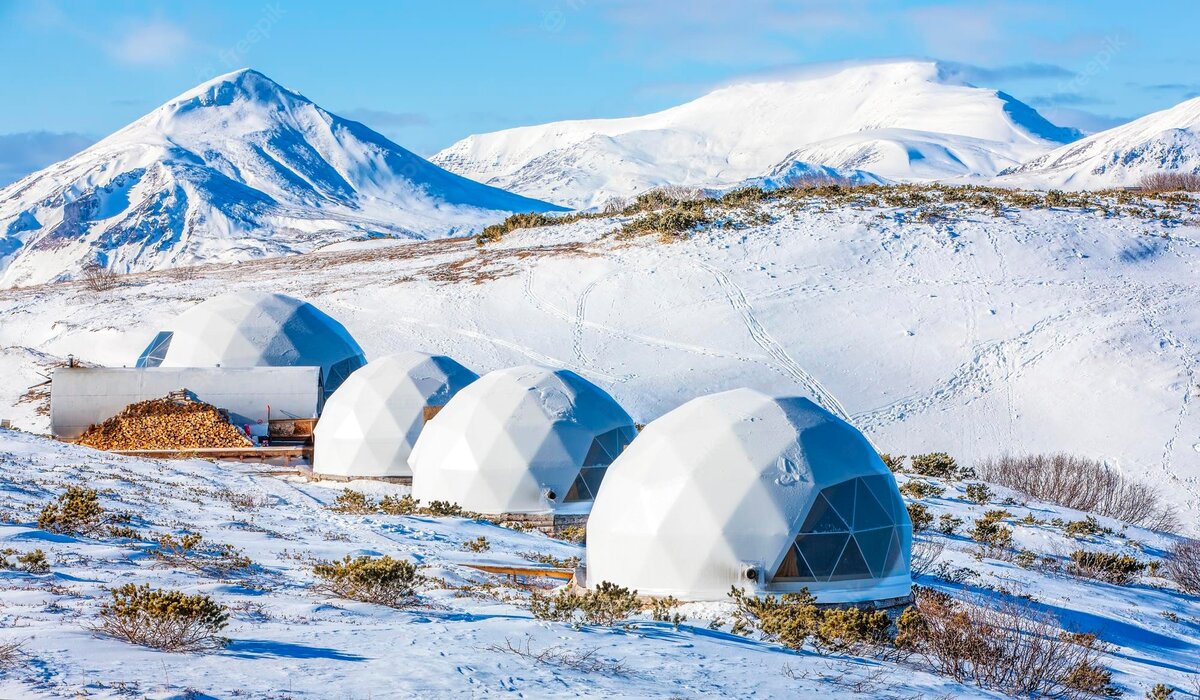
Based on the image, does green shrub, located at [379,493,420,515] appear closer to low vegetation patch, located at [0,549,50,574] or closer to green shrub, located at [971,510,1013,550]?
low vegetation patch, located at [0,549,50,574]

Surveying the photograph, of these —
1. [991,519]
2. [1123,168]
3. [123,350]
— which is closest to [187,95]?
[1123,168]

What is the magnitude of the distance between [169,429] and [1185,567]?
20.7 m

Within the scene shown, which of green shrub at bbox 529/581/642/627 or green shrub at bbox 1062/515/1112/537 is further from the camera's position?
green shrub at bbox 1062/515/1112/537

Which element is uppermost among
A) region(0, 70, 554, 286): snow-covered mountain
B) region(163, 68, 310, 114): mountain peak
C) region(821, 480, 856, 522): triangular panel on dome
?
region(163, 68, 310, 114): mountain peak

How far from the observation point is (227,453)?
26.6 m

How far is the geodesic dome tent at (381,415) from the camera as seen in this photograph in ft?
81.9

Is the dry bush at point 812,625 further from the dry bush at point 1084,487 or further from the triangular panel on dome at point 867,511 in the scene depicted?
the dry bush at point 1084,487

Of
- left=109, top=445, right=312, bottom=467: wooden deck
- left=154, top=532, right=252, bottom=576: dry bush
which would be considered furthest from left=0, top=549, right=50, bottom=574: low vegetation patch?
left=109, top=445, right=312, bottom=467: wooden deck

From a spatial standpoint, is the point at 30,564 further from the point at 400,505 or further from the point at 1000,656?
the point at 1000,656

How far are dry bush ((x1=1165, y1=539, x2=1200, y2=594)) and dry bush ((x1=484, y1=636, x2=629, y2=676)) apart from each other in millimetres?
13966

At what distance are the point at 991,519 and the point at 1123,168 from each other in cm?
12589

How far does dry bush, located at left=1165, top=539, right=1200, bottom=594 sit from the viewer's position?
20.3 m

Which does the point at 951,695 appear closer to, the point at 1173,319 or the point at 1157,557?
the point at 1157,557

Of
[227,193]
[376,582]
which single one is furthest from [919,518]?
[227,193]
